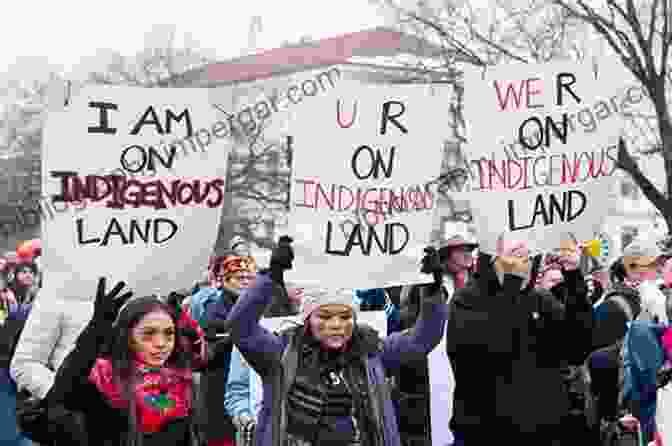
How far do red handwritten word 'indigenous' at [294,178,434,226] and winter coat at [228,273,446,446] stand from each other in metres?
0.69

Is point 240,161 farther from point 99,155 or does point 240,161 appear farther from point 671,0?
point 99,155

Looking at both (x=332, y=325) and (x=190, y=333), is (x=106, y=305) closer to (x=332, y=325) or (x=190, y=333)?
(x=190, y=333)

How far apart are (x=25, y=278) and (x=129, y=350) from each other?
14.3ft

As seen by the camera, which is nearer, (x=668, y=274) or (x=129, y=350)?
(x=129, y=350)

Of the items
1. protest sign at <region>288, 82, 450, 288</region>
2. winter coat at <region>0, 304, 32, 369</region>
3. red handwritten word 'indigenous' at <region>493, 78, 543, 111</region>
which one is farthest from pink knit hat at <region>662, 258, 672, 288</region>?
winter coat at <region>0, 304, 32, 369</region>

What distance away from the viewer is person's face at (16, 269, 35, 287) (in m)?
8.42

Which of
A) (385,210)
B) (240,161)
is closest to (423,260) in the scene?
(385,210)

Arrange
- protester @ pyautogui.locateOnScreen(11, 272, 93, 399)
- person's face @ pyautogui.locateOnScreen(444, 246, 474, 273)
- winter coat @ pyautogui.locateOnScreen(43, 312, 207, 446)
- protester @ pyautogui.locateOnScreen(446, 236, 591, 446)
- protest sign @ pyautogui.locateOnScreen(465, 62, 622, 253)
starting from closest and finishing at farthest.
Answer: winter coat @ pyautogui.locateOnScreen(43, 312, 207, 446), protester @ pyautogui.locateOnScreen(11, 272, 93, 399), protester @ pyautogui.locateOnScreen(446, 236, 591, 446), protest sign @ pyautogui.locateOnScreen(465, 62, 622, 253), person's face @ pyautogui.locateOnScreen(444, 246, 474, 273)

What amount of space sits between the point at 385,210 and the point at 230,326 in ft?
3.92

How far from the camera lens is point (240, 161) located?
36.5 metres

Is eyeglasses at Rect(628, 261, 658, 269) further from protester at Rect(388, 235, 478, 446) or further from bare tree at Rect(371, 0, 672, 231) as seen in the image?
bare tree at Rect(371, 0, 672, 231)

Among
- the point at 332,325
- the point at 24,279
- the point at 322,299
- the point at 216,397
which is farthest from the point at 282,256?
the point at 24,279

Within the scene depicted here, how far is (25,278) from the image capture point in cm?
847

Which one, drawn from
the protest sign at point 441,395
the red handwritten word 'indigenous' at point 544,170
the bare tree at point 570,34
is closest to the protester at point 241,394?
the protest sign at point 441,395
